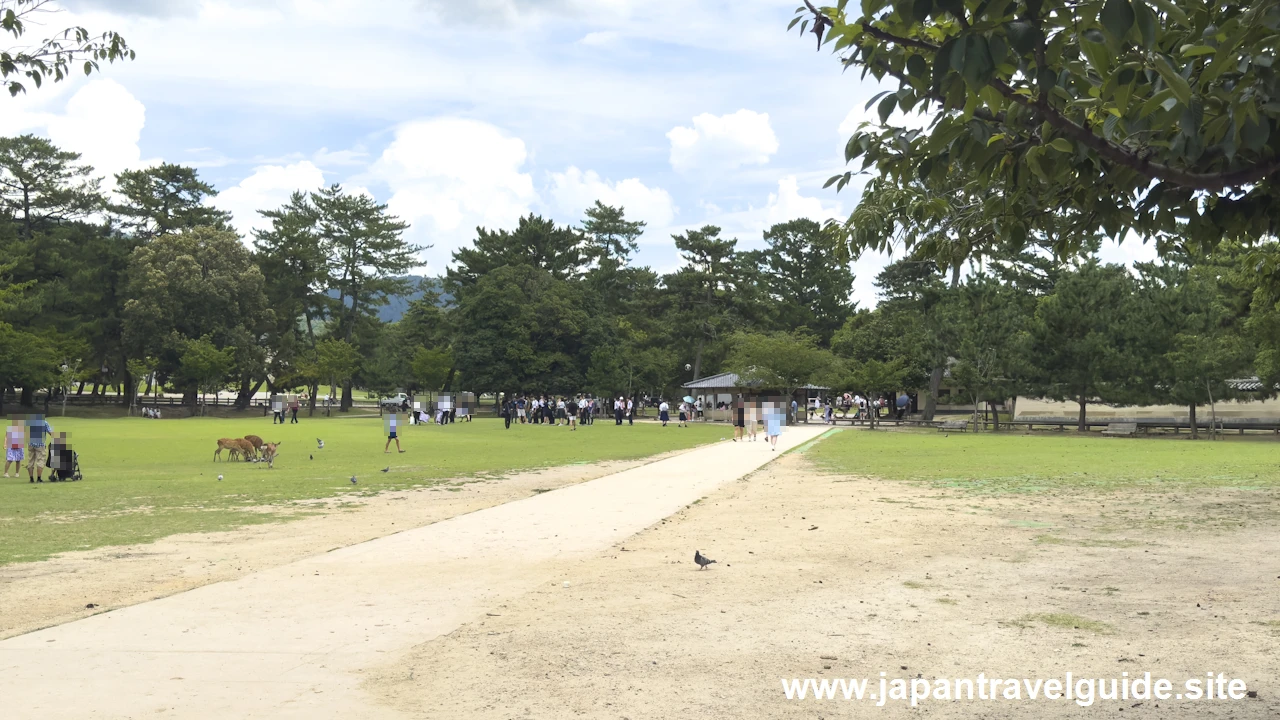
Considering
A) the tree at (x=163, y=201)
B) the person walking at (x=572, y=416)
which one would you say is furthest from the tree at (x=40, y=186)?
the person walking at (x=572, y=416)

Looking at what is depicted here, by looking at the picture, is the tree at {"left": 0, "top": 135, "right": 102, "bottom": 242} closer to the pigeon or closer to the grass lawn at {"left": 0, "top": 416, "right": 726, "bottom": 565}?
the grass lawn at {"left": 0, "top": 416, "right": 726, "bottom": 565}

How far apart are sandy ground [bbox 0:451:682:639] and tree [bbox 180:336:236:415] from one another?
5221cm

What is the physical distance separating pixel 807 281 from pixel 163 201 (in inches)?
2083

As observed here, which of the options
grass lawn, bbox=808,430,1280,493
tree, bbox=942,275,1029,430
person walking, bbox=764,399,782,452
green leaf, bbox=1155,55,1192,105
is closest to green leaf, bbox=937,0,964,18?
green leaf, bbox=1155,55,1192,105

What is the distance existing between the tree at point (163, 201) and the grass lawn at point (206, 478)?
4186 cm

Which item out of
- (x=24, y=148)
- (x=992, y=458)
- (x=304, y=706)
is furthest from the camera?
(x=24, y=148)

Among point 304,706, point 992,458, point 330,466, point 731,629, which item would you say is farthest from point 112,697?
point 992,458

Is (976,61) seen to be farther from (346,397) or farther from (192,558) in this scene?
(346,397)

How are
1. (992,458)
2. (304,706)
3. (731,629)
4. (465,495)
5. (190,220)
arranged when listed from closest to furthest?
(304,706) < (731,629) < (465,495) < (992,458) < (190,220)

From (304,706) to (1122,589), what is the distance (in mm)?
6123

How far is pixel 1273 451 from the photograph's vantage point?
2858 cm

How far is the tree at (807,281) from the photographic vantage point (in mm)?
84438

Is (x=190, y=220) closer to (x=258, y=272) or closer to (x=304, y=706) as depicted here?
(x=258, y=272)

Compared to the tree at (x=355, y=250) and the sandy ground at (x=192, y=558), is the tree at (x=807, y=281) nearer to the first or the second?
the tree at (x=355, y=250)
